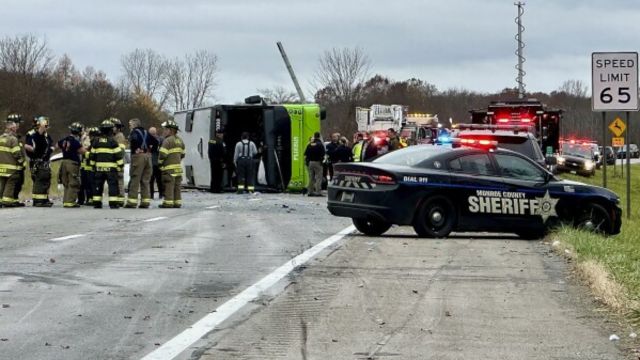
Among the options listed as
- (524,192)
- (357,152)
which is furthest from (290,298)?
(357,152)

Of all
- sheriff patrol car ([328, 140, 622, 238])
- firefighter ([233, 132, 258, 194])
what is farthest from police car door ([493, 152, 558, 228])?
firefighter ([233, 132, 258, 194])

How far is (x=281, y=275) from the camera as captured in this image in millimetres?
10406

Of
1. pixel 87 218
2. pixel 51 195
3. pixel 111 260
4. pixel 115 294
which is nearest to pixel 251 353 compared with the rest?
pixel 115 294

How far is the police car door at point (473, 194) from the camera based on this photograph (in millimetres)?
15156

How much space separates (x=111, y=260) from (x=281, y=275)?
2.33 meters

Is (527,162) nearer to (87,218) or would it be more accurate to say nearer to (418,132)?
(87,218)

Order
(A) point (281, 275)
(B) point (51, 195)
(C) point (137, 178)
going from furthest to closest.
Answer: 1. (B) point (51, 195)
2. (C) point (137, 178)
3. (A) point (281, 275)

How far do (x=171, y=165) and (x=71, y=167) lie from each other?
85.0 inches

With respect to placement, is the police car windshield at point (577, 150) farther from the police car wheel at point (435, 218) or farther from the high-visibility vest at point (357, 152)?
the police car wheel at point (435, 218)

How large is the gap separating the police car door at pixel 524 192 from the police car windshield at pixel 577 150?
4096cm

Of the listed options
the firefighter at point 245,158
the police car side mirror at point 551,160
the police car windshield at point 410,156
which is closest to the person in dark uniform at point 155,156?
the firefighter at point 245,158

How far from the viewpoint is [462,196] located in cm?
1513

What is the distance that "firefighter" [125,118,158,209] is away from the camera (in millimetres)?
21531

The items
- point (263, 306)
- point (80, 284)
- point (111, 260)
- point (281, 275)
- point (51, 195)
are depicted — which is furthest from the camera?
point (51, 195)
